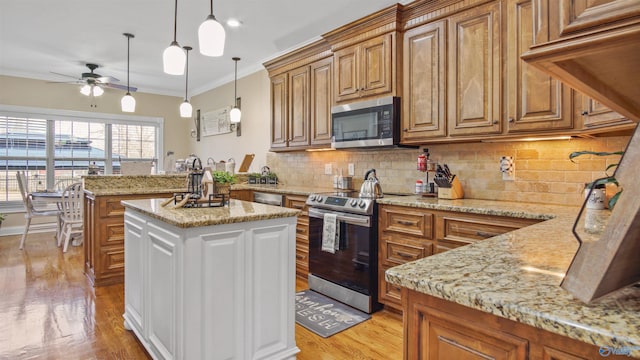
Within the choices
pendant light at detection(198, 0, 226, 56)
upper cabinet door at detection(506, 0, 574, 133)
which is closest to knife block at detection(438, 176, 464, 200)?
upper cabinet door at detection(506, 0, 574, 133)

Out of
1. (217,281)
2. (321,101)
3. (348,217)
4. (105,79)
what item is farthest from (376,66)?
(105,79)

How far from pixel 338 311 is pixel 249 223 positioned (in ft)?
4.42

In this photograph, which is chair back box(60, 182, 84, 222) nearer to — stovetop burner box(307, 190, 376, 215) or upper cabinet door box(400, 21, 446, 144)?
stovetop burner box(307, 190, 376, 215)

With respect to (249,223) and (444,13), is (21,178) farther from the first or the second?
(444,13)

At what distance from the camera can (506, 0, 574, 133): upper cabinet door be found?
221 cm

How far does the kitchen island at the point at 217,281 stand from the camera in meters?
1.73

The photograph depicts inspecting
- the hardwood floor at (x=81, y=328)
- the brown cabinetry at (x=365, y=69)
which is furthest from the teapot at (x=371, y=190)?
the hardwood floor at (x=81, y=328)

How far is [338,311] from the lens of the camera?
112 inches

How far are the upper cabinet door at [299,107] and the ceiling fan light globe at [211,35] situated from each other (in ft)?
6.86

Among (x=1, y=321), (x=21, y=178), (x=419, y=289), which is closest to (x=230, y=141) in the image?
(x=21, y=178)

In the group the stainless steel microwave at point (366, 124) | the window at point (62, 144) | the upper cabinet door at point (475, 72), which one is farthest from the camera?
the window at point (62, 144)

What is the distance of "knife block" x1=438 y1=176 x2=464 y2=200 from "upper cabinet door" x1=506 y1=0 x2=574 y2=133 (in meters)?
0.60

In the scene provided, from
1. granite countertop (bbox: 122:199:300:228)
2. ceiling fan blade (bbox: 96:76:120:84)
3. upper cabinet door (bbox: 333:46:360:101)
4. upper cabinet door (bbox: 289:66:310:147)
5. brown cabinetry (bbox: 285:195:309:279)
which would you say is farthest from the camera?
ceiling fan blade (bbox: 96:76:120:84)

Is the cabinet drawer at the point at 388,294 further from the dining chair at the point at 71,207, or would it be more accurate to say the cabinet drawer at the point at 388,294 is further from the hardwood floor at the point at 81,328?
the dining chair at the point at 71,207
